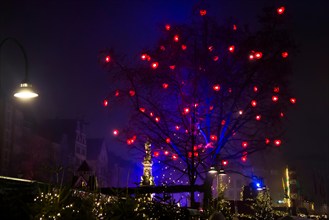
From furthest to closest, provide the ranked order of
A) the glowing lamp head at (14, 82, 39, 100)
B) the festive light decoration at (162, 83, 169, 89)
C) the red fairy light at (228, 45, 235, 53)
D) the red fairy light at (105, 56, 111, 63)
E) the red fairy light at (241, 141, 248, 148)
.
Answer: the red fairy light at (241, 141, 248, 148), the festive light decoration at (162, 83, 169, 89), the red fairy light at (228, 45, 235, 53), the red fairy light at (105, 56, 111, 63), the glowing lamp head at (14, 82, 39, 100)

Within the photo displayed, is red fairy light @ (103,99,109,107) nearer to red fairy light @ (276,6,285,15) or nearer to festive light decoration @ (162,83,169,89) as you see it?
festive light decoration @ (162,83,169,89)

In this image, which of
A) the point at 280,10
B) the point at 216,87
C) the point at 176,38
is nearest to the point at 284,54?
the point at 280,10

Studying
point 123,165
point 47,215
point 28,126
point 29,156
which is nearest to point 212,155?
point 47,215

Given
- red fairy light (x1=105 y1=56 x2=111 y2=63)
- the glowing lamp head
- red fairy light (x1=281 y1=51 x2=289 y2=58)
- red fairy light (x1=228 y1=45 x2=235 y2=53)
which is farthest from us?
red fairy light (x1=228 y1=45 x2=235 y2=53)

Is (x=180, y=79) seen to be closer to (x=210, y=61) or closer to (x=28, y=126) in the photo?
(x=210, y=61)

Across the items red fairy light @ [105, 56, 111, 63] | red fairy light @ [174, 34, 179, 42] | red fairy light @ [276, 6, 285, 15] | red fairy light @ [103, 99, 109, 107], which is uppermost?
red fairy light @ [276, 6, 285, 15]

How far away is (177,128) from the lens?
1964 centimetres

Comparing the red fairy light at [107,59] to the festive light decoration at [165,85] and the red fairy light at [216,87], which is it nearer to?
the festive light decoration at [165,85]

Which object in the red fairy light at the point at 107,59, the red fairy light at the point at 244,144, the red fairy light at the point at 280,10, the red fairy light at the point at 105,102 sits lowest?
the red fairy light at the point at 244,144

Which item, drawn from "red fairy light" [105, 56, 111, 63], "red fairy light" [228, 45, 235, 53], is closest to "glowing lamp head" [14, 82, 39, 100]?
"red fairy light" [105, 56, 111, 63]

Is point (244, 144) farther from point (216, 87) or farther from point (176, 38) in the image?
point (176, 38)

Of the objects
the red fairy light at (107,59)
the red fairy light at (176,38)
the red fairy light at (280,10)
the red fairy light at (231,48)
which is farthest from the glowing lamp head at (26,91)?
the red fairy light at (280,10)

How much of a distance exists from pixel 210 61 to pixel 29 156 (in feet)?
106

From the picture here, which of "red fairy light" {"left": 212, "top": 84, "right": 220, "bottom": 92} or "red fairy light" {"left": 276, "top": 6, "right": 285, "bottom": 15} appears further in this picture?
"red fairy light" {"left": 212, "top": 84, "right": 220, "bottom": 92}
